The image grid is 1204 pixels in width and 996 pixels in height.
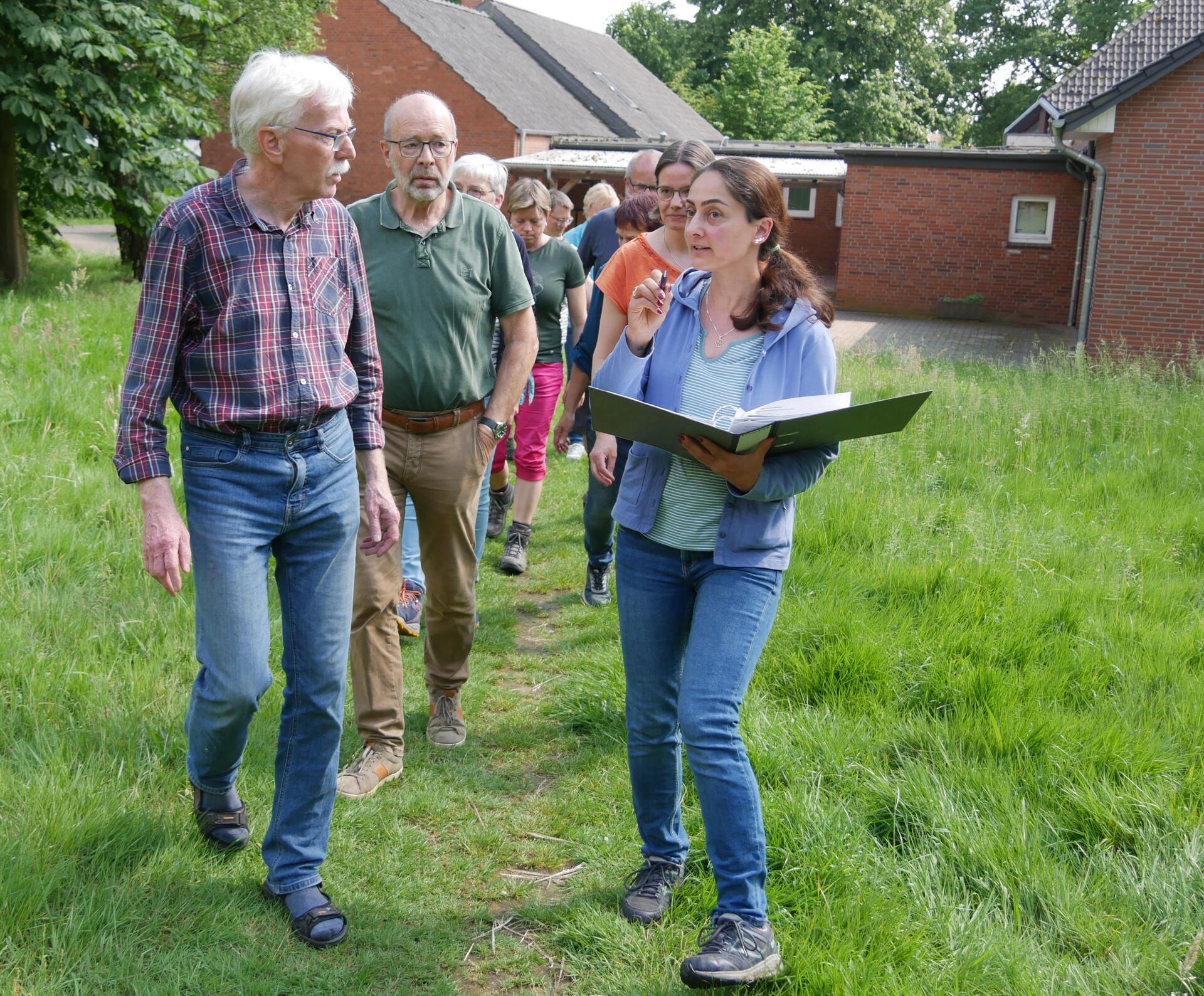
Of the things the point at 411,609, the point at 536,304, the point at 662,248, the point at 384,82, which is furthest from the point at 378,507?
the point at 384,82

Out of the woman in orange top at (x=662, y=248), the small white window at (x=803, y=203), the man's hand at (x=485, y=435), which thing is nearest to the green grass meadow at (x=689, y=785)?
the man's hand at (x=485, y=435)

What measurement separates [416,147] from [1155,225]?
1903cm

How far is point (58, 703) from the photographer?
430 centimetres

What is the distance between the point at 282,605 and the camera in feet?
11.2

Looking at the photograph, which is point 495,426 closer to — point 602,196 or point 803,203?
point 602,196

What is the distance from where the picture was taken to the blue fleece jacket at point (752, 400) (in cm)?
313

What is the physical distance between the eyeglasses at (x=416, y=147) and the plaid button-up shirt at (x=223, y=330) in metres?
0.95

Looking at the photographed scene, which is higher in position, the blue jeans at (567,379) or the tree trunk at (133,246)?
the tree trunk at (133,246)

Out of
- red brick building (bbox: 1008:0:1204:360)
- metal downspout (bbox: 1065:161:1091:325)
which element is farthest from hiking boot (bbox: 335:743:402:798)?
metal downspout (bbox: 1065:161:1091:325)

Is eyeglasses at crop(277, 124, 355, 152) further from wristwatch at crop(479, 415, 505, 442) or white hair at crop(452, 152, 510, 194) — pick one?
white hair at crop(452, 152, 510, 194)

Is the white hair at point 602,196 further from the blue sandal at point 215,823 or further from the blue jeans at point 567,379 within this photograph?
the blue sandal at point 215,823

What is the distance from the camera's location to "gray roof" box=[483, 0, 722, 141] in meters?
41.6

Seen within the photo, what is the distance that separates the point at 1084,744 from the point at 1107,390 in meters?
6.93

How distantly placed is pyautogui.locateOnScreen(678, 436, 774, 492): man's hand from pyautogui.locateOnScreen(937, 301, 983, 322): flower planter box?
2587 cm
